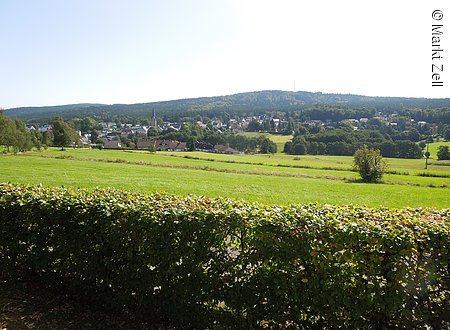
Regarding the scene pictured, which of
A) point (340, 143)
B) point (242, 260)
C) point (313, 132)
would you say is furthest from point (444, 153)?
Result: point (242, 260)

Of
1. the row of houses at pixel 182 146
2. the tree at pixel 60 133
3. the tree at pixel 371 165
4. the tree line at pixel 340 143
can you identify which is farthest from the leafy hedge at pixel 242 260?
the row of houses at pixel 182 146

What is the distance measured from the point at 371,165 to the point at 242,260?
1515 inches

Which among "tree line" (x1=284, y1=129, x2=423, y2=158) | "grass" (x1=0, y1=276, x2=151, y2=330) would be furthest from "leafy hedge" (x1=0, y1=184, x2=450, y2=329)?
"tree line" (x1=284, y1=129, x2=423, y2=158)

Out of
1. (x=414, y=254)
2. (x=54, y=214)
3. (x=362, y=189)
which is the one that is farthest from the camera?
(x=362, y=189)

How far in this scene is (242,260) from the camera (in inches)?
177

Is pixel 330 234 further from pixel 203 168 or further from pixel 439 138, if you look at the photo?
pixel 439 138

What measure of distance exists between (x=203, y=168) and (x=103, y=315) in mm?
41778

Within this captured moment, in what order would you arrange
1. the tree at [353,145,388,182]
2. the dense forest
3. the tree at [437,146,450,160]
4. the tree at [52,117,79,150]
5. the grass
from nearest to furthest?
the grass → the tree at [353,145,388,182] → the tree at [437,146,450,160] → the tree at [52,117,79,150] → the dense forest

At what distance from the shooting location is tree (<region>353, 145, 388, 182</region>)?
3834cm

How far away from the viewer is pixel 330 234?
4273 millimetres

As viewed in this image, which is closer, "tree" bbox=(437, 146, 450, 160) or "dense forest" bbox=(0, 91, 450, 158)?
"tree" bbox=(437, 146, 450, 160)

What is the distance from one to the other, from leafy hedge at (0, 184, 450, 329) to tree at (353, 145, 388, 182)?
118 ft

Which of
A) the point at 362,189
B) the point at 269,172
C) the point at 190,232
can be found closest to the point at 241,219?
the point at 190,232

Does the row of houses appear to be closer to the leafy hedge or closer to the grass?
the grass
